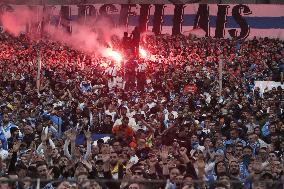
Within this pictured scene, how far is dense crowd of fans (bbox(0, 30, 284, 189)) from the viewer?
725 centimetres

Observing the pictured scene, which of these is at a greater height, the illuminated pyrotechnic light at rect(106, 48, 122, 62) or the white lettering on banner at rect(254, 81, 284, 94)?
the illuminated pyrotechnic light at rect(106, 48, 122, 62)

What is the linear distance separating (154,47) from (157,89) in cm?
393

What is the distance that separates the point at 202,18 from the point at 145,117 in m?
3.83

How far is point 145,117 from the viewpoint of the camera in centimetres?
1248

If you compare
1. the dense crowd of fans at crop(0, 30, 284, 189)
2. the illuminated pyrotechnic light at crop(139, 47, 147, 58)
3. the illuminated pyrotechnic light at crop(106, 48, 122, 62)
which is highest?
the illuminated pyrotechnic light at crop(139, 47, 147, 58)

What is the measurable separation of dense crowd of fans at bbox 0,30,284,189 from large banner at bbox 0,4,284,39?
1.62m

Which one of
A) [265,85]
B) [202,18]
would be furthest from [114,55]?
[265,85]

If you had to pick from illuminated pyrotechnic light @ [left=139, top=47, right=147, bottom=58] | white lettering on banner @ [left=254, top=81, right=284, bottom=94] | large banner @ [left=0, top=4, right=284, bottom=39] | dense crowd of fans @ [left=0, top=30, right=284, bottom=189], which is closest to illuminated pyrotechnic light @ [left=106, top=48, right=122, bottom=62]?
dense crowd of fans @ [left=0, top=30, right=284, bottom=189]

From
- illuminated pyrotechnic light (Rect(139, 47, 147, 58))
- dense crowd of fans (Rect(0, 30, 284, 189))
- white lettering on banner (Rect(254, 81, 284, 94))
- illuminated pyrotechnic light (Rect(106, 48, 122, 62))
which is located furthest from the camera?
illuminated pyrotechnic light (Rect(139, 47, 147, 58))

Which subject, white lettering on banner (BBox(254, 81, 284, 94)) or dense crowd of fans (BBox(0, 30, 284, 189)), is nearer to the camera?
dense crowd of fans (BBox(0, 30, 284, 189))

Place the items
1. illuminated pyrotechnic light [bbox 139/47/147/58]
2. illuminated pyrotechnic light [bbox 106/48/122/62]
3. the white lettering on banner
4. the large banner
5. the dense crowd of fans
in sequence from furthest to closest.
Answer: illuminated pyrotechnic light [bbox 139/47/147/58], illuminated pyrotechnic light [bbox 106/48/122/62], the white lettering on banner, the large banner, the dense crowd of fans

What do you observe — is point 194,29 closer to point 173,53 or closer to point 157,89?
point 157,89

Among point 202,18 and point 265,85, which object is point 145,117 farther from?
point 265,85

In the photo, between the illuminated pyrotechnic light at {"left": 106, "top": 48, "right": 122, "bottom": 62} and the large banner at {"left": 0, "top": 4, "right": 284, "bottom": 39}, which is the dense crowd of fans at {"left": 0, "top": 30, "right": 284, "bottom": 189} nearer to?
the illuminated pyrotechnic light at {"left": 106, "top": 48, "right": 122, "bottom": 62}
